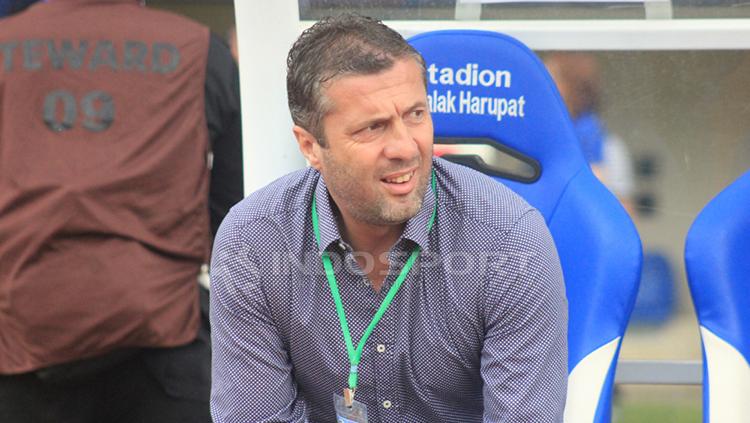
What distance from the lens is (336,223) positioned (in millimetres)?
1736

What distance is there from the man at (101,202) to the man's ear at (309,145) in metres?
0.36

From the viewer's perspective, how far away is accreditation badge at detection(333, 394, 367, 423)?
170cm

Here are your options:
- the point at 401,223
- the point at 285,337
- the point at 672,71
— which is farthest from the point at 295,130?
the point at 672,71

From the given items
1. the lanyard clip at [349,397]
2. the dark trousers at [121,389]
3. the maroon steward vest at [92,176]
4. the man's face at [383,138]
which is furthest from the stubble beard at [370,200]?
the dark trousers at [121,389]

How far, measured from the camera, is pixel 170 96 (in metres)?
1.98

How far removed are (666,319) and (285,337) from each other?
924 millimetres

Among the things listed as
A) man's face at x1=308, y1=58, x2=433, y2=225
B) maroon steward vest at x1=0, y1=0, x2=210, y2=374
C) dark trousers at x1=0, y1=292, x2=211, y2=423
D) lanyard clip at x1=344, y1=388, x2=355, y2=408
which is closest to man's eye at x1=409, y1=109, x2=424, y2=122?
man's face at x1=308, y1=58, x2=433, y2=225

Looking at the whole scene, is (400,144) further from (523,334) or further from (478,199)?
(523,334)

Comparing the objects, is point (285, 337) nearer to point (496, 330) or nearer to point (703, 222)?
point (496, 330)

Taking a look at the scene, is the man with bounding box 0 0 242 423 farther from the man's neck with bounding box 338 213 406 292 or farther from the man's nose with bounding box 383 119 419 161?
the man's nose with bounding box 383 119 419 161

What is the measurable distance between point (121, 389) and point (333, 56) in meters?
0.88

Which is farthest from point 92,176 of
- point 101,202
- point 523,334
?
point 523,334

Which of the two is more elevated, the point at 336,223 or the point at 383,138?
the point at 383,138

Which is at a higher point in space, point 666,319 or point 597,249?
point 597,249
